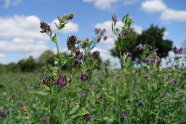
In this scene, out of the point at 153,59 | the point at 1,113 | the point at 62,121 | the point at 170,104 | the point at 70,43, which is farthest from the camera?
the point at 153,59

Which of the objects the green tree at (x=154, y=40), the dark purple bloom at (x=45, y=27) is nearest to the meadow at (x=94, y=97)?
the dark purple bloom at (x=45, y=27)

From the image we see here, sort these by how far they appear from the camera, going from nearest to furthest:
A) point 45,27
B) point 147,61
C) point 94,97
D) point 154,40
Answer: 1. point 45,27
2. point 94,97
3. point 147,61
4. point 154,40

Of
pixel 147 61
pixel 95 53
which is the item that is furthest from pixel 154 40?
pixel 95 53

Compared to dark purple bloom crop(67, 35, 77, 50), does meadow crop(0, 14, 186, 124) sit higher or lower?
lower

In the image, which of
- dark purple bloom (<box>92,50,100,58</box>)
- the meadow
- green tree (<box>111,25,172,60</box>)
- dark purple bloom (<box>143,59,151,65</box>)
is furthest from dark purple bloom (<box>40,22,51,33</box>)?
green tree (<box>111,25,172,60</box>)

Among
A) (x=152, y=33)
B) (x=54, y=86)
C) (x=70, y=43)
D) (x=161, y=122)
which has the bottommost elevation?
(x=161, y=122)

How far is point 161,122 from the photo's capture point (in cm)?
406

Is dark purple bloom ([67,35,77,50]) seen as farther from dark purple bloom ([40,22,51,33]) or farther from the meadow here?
dark purple bloom ([40,22,51,33])

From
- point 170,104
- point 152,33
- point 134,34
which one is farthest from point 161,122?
point 134,34

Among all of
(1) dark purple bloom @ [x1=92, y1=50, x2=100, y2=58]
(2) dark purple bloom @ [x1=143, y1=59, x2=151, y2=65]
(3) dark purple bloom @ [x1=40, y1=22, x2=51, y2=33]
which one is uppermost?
(3) dark purple bloom @ [x1=40, y1=22, x2=51, y2=33]

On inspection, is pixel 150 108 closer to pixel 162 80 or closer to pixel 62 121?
pixel 162 80

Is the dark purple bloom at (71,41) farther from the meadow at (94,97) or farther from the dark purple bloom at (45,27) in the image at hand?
the dark purple bloom at (45,27)

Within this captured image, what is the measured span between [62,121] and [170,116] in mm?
1937

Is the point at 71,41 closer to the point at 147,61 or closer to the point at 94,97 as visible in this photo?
the point at 94,97
